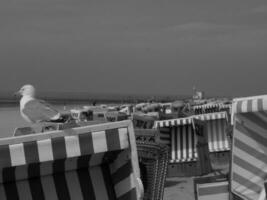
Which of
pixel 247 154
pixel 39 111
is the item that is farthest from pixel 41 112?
pixel 247 154

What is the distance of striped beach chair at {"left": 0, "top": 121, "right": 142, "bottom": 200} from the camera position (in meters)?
2.82

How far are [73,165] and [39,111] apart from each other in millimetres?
2639

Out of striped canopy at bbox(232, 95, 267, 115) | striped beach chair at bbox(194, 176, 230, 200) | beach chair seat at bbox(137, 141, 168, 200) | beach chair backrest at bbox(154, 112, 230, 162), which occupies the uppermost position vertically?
striped canopy at bbox(232, 95, 267, 115)

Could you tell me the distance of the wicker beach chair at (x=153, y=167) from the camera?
418cm

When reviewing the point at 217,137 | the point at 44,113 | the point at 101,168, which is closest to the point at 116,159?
the point at 101,168

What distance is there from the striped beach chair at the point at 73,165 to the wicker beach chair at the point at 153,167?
97cm

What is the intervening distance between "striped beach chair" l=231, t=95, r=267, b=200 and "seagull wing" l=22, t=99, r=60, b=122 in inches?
55.3

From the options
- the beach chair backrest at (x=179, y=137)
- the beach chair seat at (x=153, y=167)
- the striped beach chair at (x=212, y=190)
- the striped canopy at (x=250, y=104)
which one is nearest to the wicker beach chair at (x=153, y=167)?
the beach chair seat at (x=153, y=167)

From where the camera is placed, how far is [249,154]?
4.14 meters

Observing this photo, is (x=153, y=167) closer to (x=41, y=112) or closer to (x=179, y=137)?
(x=41, y=112)

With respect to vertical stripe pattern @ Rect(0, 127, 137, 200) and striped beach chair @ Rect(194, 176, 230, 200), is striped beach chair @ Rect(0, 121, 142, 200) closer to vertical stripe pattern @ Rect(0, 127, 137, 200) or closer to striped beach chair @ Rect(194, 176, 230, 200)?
vertical stripe pattern @ Rect(0, 127, 137, 200)

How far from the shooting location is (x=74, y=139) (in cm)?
288

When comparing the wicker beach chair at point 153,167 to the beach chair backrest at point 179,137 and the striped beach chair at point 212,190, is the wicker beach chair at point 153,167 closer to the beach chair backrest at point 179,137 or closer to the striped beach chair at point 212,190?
the striped beach chair at point 212,190

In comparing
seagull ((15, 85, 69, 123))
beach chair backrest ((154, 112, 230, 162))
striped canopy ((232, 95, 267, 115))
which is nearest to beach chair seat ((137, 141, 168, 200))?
striped canopy ((232, 95, 267, 115))
